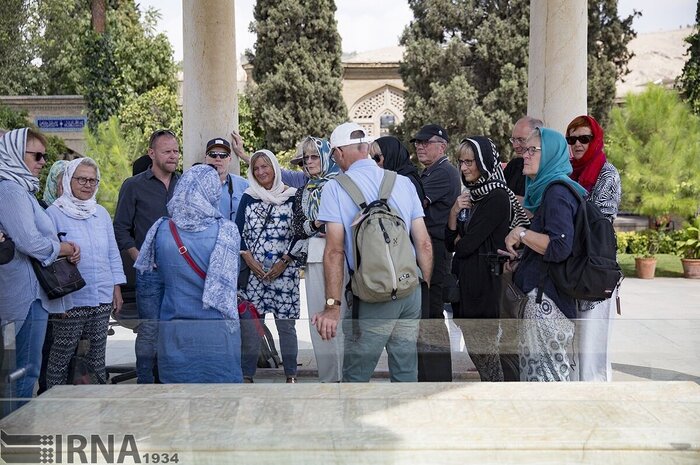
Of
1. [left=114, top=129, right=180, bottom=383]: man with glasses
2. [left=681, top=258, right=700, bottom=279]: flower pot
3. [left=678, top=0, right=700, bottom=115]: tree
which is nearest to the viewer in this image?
[left=114, top=129, right=180, bottom=383]: man with glasses

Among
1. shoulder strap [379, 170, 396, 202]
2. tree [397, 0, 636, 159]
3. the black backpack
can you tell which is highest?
tree [397, 0, 636, 159]

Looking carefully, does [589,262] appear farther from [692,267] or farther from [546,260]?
[692,267]

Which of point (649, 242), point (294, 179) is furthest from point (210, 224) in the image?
point (649, 242)

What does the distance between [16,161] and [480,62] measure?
20.1m

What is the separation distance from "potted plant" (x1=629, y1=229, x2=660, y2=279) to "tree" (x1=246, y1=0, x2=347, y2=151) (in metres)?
9.64

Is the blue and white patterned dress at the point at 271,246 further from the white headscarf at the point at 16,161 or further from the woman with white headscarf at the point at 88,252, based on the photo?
the white headscarf at the point at 16,161

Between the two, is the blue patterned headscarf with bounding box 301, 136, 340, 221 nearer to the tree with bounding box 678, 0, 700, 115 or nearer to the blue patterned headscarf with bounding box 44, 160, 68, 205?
the blue patterned headscarf with bounding box 44, 160, 68, 205

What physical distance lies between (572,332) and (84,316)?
265cm

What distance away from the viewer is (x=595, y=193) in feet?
15.2

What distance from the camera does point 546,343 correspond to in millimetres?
3861

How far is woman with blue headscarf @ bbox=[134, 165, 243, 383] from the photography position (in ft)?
12.6

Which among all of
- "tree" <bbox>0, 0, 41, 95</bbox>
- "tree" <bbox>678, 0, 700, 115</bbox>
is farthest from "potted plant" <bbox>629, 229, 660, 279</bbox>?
"tree" <bbox>0, 0, 41, 95</bbox>

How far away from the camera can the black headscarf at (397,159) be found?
16.4 feet

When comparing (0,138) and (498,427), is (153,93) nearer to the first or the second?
(0,138)
